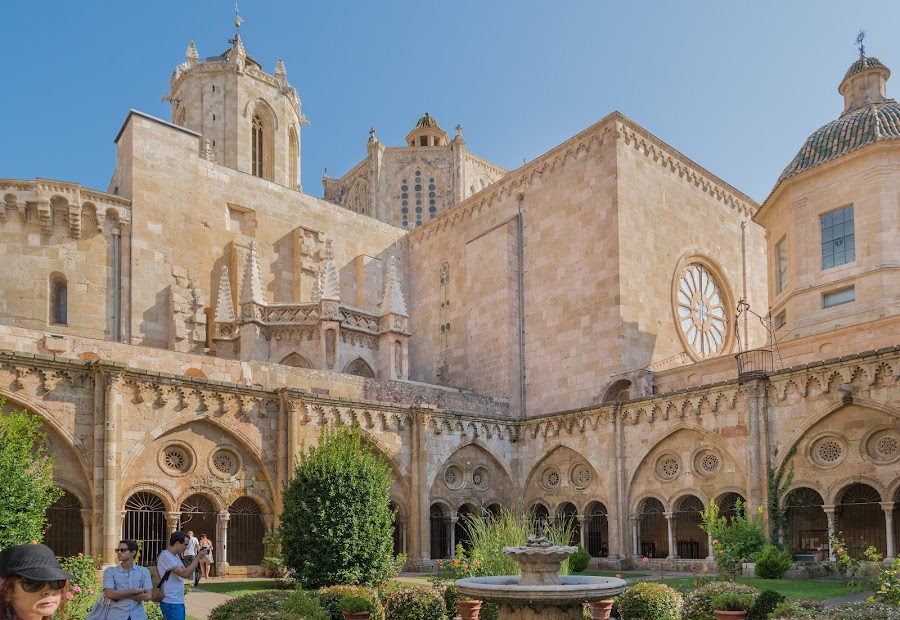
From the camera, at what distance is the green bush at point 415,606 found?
13.3 metres

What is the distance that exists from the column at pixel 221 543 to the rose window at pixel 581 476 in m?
10.2

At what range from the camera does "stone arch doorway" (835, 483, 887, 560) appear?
1927 centimetres

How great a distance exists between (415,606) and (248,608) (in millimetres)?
2808

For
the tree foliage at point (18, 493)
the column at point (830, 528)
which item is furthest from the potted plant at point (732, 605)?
the tree foliage at point (18, 493)

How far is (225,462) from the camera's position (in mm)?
20672

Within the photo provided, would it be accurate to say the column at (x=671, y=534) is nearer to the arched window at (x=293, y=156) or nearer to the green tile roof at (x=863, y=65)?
the green tile roof at (x=863, y=65)

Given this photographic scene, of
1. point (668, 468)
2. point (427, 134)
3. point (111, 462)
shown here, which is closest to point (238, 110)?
point (427, 134)

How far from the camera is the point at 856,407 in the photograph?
729 inches

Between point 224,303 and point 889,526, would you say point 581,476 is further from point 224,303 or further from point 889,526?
point 224,303

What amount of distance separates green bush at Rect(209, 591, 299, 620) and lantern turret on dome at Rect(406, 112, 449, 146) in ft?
131

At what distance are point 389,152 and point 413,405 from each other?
26.6 m

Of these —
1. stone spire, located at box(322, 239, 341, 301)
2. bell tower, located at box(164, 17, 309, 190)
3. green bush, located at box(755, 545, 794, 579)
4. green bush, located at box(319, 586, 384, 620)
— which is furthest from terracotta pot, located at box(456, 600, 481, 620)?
bell tower, located at box(164, 17, 309, 190)

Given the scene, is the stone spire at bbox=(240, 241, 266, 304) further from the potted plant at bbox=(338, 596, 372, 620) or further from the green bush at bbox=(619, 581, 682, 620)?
the green bush at bbox=(619, 581, 682, 620)

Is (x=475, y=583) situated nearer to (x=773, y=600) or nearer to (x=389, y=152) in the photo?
(x=773, y=600)
